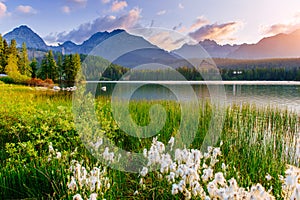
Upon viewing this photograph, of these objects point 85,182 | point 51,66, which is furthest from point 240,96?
point 51,66

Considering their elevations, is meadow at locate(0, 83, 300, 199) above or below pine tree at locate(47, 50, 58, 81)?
below

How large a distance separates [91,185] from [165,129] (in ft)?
14.3

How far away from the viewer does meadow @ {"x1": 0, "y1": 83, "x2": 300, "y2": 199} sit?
9.08 ft

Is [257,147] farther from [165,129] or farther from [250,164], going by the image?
[165,129]

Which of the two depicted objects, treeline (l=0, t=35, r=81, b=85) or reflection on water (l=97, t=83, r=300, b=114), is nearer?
reflection on water (l=97, t=83, r=300, b=114)

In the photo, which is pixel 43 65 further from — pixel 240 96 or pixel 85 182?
pixel 85 182

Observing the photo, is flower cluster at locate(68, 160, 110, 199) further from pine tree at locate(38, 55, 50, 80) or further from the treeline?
pine tree at locate(38, 55, 50, 80)

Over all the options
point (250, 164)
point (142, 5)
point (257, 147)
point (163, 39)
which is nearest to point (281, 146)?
point (257, 147)

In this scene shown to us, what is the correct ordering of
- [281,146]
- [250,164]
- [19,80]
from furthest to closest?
[19,80] < [281,146] < [250,164]

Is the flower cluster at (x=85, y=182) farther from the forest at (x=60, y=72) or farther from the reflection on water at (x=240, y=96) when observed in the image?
the forest at (x=60, y=72)

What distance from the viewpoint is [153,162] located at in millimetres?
3480

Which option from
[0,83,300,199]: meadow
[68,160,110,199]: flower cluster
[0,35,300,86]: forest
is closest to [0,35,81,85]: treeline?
[0,35,300,86]: forest

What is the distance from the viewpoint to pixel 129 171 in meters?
4.59

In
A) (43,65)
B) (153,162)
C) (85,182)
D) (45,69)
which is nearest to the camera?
(85,182)
